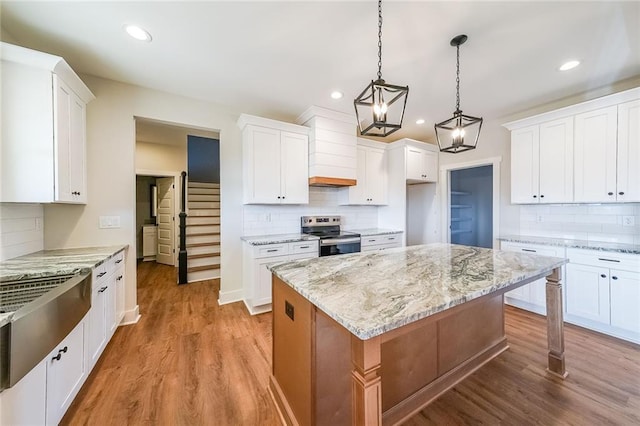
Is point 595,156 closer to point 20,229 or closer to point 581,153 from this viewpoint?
point 581,153

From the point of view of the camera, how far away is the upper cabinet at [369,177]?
4.00 m

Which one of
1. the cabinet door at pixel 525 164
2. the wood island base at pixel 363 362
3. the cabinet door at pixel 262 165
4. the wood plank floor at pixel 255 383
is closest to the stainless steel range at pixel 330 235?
the cabinet door at pixel 262 165

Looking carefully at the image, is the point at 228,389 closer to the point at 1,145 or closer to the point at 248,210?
the point at 248,210

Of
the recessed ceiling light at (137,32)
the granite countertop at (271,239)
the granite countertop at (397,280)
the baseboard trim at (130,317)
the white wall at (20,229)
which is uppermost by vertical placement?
the recessed ceiling light at (137,32)

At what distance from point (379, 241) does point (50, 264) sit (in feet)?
11.6

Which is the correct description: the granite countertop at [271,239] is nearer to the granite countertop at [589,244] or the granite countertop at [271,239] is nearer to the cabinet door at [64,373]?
the cabinet door at [64,373]

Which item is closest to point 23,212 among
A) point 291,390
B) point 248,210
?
point 248,210

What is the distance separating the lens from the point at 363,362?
880 mm

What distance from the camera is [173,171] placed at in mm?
5227

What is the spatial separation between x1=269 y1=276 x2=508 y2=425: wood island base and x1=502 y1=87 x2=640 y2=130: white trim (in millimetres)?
2530

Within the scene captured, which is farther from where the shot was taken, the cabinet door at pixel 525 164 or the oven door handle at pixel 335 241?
the oven door handle at pixel 335 241

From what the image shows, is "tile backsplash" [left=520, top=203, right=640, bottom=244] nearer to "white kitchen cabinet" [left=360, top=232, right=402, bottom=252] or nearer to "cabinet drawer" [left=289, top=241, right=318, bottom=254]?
"white kitchen cabinet" [left=360, top=232, right=402, bottom=252]

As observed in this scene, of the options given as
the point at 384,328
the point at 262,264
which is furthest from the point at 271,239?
the point at 384,328

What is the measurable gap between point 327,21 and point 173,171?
471cm
